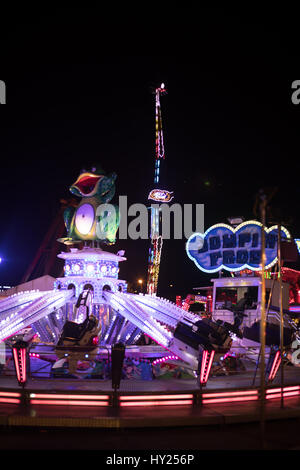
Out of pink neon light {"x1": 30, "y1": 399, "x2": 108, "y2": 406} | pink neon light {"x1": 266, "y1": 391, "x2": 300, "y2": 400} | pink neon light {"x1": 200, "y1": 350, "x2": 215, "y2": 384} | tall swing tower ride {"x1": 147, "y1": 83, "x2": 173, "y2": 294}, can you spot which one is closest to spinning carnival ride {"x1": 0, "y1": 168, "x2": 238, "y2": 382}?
pink neon light {"x1": 200, "y1": 350, "x2": 215, "y2": 384}

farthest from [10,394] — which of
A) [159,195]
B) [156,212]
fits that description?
[159,195]

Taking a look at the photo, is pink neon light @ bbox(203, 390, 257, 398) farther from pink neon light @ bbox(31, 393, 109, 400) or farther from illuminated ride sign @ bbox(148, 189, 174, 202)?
illuminated ride sign @ bbox(148, 189, 174, 202)

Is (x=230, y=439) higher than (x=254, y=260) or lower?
lower

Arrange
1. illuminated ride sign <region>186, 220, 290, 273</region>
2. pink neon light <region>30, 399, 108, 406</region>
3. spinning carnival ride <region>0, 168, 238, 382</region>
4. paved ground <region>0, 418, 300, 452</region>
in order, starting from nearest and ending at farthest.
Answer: paved ground <region>0, 418, 300, 452</region> < pink neon light <region>30, 399, 108, 406</region> < spinning carnival ride <region>0, 168, 238, 382</region> < illuminated ride sign <region>186, 220, 290, 273</region>

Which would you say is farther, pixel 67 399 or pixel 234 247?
pixel 234 247

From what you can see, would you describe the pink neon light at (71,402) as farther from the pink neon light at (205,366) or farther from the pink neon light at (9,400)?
the pink neon light at (205,366)

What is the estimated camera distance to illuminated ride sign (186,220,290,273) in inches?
999

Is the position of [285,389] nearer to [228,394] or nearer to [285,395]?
[285,395]

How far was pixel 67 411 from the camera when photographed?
365 inches

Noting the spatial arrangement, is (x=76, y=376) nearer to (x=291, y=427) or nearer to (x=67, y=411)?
(x=67, y=411)

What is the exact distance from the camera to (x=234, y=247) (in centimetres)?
2606

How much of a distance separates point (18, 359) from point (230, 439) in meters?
5.27

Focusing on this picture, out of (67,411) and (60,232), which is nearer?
(67,411)
